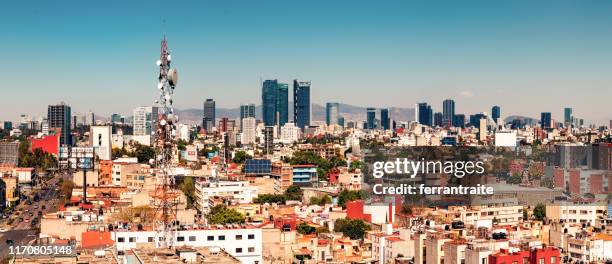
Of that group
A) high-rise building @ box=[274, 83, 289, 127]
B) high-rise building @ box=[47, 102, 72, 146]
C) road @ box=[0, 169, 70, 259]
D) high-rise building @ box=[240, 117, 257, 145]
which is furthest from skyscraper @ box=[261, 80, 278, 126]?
road @ box=[0, 169, 70, 259]

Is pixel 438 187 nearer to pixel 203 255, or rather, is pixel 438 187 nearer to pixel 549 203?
pixel 549 203

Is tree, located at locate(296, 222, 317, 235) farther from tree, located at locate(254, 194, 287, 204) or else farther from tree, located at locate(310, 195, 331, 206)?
tree, located at locate(310, 195, 331, 206)

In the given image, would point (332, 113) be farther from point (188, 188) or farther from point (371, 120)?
point (188, 188)

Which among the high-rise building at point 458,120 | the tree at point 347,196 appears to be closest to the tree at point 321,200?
the tree at point 347,196

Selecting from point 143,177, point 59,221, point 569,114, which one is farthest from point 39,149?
point 569,114

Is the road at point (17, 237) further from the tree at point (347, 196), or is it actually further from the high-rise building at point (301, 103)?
the high-rise building at point (301, 103)
